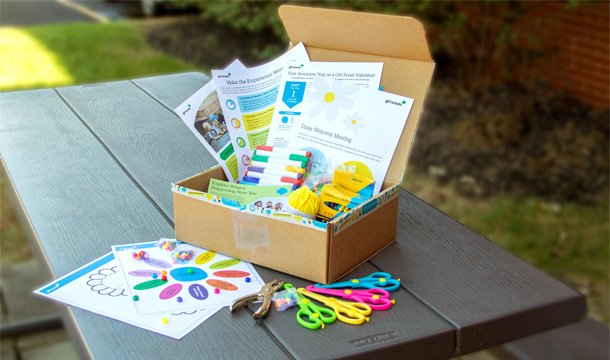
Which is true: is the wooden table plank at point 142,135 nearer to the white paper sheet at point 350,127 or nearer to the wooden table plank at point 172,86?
the wooden table plank at point 172,86

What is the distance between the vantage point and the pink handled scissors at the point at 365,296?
789mm

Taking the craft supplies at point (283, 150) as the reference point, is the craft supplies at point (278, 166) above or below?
below

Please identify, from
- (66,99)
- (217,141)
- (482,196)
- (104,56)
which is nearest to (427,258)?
(217,141)

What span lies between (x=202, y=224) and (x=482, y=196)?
1976 millimetres

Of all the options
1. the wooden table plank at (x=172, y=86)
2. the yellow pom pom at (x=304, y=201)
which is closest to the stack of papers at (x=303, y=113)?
the yellow pom pom at (x=304, y=201)

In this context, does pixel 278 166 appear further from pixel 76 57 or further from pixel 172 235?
pixel 76 57

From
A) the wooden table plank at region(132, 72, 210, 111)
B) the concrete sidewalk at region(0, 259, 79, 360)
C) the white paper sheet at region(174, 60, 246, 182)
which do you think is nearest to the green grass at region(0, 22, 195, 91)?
the concrete sidewalk at region(0, 259, 79, 360)

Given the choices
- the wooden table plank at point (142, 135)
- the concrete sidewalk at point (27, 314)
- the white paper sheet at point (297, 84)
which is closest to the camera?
the white paper sheet at point (297, 84)

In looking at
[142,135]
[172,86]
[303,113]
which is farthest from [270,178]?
[172,86]

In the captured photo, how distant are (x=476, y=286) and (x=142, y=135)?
0.91m

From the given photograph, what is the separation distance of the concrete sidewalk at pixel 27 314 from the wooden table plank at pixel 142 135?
741mm

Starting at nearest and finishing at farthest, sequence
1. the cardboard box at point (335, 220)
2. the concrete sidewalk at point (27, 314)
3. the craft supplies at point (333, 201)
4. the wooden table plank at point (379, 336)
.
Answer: the wooden table plank at point (379, 336)
the cardboard box at point (335, 220)
the craft supplies at point (333, 201)
the concrete sidewalk at point (27, 314)

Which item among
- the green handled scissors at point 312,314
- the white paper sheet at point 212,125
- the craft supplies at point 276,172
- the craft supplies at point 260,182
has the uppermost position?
the white paper sheet at point 212,125

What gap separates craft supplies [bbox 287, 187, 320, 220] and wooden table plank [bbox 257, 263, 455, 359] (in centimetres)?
17
